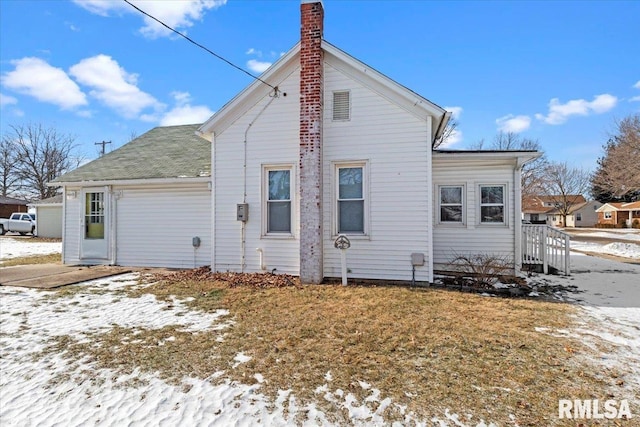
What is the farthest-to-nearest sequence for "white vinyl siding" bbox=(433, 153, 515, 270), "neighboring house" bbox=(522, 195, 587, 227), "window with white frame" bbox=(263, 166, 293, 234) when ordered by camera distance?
"neighboring house" bbox=(522, 195, 587, 227)
"white vinyl siding" bbox=(433, 153, 515, 270)
"window with white frame" bbox=(263, 166, 293, 234)

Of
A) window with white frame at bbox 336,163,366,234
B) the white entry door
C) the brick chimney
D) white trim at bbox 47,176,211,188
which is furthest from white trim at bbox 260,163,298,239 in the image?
the white entry door

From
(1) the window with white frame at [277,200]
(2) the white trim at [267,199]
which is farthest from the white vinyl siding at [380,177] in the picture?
(1) the window with white frame at [277,200]

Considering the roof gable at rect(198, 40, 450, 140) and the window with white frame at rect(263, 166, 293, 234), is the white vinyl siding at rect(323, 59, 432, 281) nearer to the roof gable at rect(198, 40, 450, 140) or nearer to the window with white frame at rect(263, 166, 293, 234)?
the roof gable at rect(198, 40, 450, 140)

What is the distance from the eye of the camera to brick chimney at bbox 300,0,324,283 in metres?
8.19

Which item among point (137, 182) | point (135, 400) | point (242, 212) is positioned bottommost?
point (135, 400)

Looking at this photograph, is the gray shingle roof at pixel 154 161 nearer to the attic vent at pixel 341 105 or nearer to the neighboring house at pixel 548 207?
the attic vent at pixel 341 105

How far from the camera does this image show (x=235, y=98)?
354 inches

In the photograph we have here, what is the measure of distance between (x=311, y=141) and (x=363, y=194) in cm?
180

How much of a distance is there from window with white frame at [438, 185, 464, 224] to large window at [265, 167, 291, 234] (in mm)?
4387

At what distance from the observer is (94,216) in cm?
1145

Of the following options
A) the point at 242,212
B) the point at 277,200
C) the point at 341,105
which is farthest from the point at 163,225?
the point at 341,105

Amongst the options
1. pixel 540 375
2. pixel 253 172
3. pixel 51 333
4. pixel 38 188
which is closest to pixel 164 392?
pixel 51 333

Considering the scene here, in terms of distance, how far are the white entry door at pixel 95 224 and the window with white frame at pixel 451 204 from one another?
10499mm

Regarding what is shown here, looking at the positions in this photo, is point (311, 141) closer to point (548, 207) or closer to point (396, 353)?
point (396, 353)
